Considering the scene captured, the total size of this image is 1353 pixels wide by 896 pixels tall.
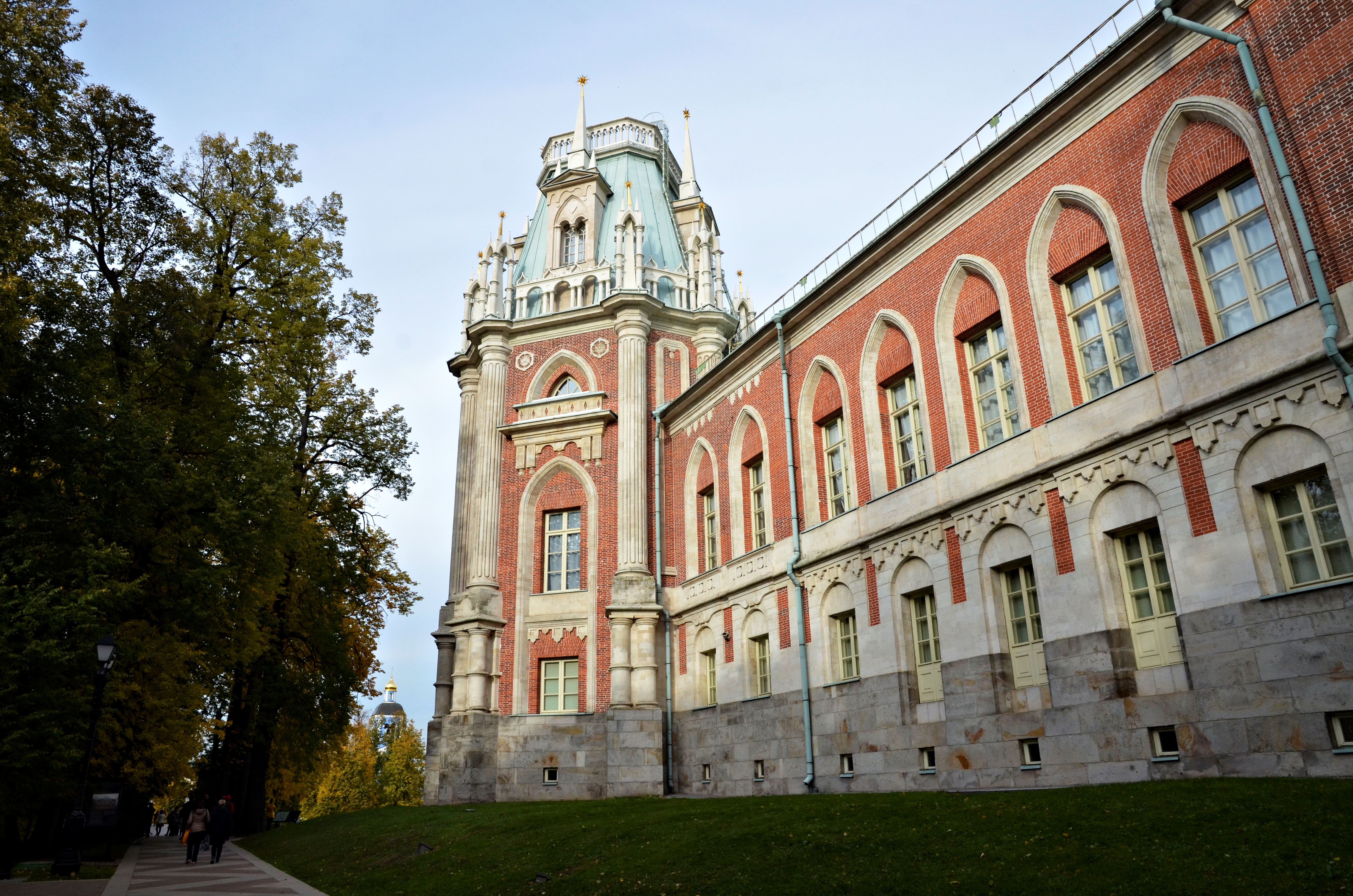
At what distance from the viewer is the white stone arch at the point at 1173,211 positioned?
12820 mm

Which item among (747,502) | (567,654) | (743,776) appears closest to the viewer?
(743,776)

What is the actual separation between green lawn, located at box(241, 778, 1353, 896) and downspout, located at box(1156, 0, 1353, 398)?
5.16 m

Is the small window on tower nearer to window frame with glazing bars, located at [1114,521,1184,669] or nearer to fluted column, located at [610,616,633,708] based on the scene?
fluted column, located at [610,616,633,708]

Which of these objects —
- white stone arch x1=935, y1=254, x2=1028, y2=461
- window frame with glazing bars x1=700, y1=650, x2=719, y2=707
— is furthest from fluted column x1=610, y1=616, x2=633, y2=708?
white stone arch x1=935, y1=254, x2=1028, y2=461

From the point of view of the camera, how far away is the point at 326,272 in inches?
1064

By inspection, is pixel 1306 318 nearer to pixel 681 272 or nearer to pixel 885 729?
pixel 885 729

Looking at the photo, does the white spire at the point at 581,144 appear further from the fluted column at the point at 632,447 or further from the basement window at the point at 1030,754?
the basement window at the point at 1030,754

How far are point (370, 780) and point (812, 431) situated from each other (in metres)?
52.5

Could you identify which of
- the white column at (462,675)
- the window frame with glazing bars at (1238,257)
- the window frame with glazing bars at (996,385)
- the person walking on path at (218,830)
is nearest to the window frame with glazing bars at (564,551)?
the white column at (462,675)

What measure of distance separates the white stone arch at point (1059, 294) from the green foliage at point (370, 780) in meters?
53.4

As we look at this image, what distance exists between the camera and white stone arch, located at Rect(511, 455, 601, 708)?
94.0 ft

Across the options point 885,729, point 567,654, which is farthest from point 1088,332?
point 567,654

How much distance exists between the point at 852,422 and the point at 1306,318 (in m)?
10.4

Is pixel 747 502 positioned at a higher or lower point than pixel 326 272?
lower
